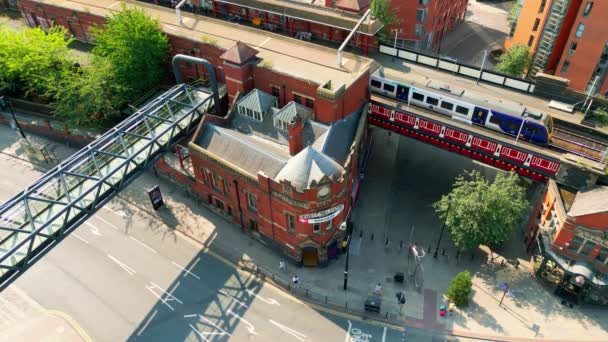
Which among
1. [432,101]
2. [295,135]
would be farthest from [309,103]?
[432,101]

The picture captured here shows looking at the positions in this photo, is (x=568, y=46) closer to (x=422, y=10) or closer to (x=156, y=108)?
(x=422, y=10)

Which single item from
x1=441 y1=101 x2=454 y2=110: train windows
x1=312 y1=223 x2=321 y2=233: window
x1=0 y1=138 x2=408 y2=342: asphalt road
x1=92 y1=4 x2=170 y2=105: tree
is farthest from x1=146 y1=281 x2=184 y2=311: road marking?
x1=441 y1=101 x2=454 y2=110: train windows

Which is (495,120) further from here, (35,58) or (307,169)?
(35,58)

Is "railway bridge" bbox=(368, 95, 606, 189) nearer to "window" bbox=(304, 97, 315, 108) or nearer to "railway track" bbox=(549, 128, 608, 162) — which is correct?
"railway track" bbox=(549, 128, 608, 162)

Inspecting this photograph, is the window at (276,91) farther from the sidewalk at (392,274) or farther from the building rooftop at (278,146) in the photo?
the sidewalk at (392,274)

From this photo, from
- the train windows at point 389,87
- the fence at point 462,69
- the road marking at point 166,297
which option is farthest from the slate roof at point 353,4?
the road marking at point 166,297

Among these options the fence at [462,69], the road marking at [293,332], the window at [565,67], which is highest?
the fence at [462,69]
